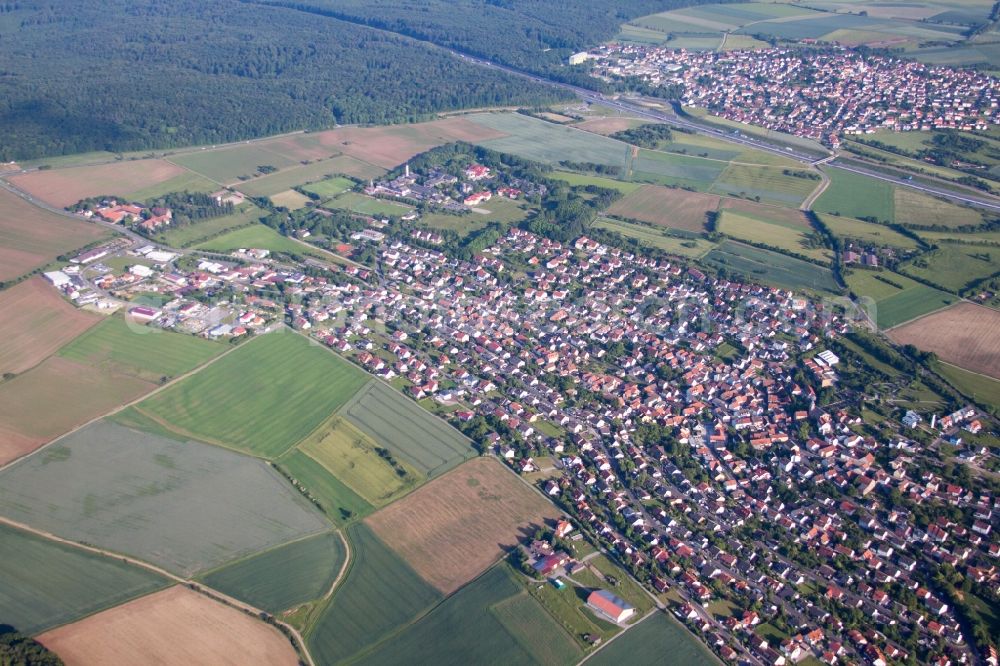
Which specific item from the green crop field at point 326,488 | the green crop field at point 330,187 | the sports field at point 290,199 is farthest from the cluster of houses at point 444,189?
the green crop field at point 326,488

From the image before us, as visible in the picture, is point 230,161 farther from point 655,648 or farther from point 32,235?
point 655,648

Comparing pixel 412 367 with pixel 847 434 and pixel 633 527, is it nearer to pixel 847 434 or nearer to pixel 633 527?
pixel 633 527

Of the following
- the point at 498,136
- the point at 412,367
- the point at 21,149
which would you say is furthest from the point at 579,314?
the point at 21,149

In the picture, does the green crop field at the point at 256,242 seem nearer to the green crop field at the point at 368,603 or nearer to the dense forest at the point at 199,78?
the dense forest at the point at 199,78

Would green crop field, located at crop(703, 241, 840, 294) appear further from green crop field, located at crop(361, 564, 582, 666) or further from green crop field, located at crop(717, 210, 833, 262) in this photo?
green crop field, located at crop(361, 564, 582, 666)

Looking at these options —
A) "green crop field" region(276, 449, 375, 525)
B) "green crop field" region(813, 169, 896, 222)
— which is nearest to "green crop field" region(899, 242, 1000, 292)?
"green crop field" region(813, 169, 896, 222)

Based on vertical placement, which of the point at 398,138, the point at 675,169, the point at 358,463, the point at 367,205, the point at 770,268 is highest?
the point at 398,138

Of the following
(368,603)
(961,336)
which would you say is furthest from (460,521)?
(961,336)
